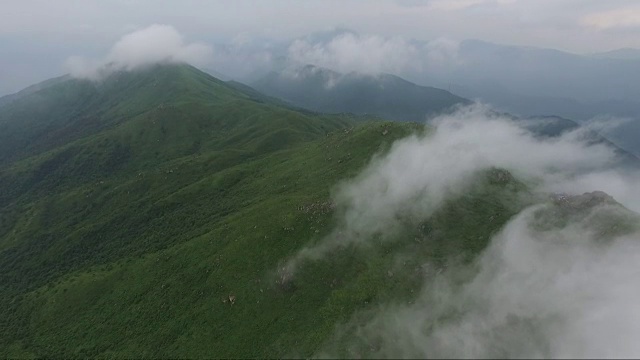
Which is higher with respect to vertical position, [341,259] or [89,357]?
[341,259]

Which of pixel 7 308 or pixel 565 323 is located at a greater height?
pixel 565 323

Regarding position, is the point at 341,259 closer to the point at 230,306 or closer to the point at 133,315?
the point at 230,306

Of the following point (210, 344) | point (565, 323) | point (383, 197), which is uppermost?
point (383, 197)

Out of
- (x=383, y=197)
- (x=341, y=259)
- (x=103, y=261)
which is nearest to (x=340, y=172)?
(x=383, y=197)

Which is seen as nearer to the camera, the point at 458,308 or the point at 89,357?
the point at 458,308

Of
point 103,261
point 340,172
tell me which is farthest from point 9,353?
point 340,172

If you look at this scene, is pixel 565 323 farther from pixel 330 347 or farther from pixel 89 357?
pixel 89 357

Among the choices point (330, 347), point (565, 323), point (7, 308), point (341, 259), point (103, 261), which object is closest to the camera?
point (565, 323)

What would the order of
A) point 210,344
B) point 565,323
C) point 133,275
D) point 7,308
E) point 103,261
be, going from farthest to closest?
point 103,261, point 7,308, point 133,275, point 210,344, point 565,323

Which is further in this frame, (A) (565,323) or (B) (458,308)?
(B) (458,308)
